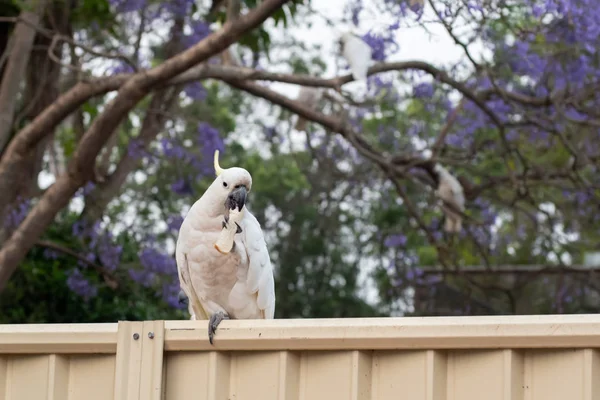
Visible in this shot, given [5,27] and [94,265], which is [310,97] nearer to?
[94,265]

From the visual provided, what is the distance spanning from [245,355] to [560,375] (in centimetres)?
76

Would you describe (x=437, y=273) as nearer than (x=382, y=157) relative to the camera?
No

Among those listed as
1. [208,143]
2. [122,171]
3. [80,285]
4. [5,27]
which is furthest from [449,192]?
[5,27]

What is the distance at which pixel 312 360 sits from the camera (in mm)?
2373

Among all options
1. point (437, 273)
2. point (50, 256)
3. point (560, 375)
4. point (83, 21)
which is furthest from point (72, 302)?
point (560, 375)

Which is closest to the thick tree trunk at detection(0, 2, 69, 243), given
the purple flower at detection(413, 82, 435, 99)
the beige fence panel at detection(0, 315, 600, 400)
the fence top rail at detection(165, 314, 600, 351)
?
the purple flower at detection(413, 82, 435, 99)

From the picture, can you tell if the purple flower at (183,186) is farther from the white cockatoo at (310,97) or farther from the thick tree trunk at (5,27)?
the thick tree trunk at (5,27)

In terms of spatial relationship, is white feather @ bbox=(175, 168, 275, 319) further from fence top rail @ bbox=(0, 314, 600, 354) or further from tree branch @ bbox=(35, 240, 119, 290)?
tree branch @ bbox=(35, 240, 119, 290)

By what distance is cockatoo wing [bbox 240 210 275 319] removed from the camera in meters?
3.31

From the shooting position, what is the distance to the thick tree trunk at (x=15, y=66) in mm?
5852

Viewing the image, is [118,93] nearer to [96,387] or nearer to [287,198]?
[96,387]

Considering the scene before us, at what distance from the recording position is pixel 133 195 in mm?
10961

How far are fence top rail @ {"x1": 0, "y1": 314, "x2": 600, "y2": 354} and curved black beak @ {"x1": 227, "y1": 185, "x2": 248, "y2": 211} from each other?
699 mm

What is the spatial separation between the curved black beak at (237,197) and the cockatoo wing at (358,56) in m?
2.36
